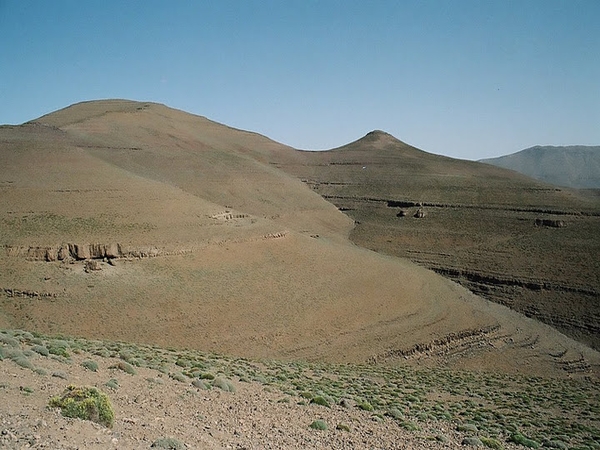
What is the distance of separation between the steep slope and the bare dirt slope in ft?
15.8

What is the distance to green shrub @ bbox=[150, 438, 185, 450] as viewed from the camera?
8.92 m

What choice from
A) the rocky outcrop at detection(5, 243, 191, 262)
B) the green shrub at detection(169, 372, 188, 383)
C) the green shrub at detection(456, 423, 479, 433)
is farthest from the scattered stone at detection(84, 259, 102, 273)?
the green shrub at detection(456, 423, 479, 433)

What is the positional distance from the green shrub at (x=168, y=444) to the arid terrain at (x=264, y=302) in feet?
1.24

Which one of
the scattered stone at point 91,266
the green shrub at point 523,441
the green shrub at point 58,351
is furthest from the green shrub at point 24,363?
the scattered stone at point 91,266

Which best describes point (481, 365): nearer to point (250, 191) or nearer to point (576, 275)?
point (576, 275)

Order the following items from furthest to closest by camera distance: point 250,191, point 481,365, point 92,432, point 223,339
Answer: point 250,191 → point 481,365 → point 223,339 → point 92,432

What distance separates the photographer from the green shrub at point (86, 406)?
30.4ft

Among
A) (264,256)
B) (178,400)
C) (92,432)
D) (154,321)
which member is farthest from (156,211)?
(92,432)

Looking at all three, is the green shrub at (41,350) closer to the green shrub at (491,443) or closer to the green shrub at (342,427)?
the green shrub at (342,427)

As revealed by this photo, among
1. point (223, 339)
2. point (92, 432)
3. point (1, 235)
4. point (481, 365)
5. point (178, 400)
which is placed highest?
point (1, 235)

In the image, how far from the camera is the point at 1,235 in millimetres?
32906

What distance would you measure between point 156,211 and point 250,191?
28.5 meters

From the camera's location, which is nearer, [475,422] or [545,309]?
[475,422]

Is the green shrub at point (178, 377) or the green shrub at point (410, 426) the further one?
the green shrub at point (178, 377)
